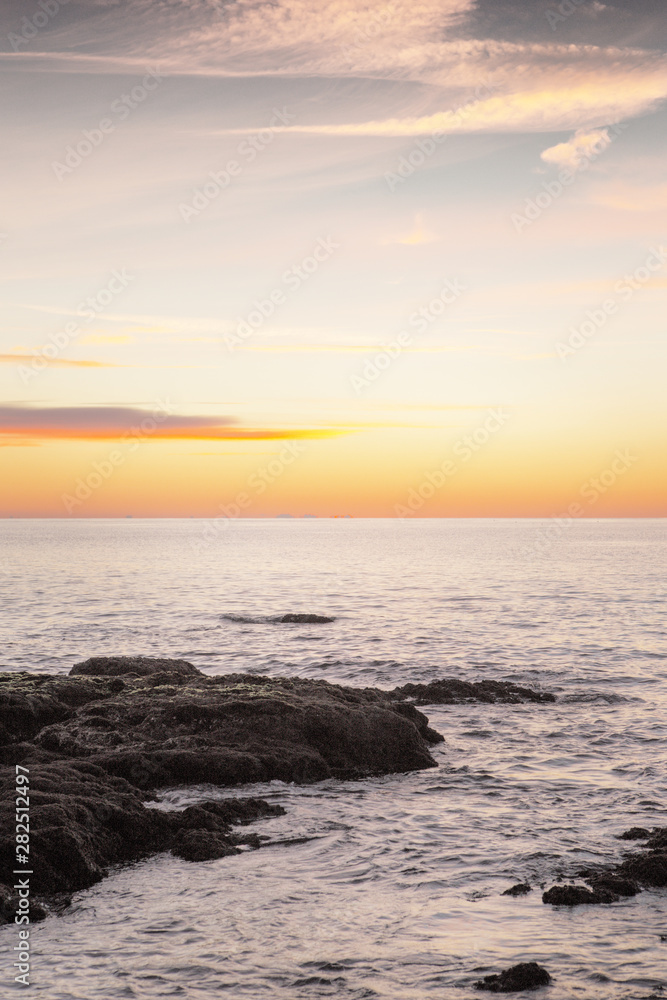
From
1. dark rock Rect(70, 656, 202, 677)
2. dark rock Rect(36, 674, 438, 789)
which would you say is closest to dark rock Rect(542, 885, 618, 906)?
dark rock Rect(36, 674, 438, 789)

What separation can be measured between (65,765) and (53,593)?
54.8 meters

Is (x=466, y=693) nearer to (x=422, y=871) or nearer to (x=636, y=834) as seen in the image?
(x=636, y=834)

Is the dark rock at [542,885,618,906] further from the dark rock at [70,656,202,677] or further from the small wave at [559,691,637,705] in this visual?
the dark rock at [70,656,202,677]

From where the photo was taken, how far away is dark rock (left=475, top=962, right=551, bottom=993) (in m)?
9.57

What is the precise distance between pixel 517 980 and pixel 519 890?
2.74 meters

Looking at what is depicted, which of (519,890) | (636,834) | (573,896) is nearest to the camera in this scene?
(573,896)

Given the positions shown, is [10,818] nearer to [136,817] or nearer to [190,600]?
[136,817]

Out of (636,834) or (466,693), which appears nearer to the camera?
(636,834)

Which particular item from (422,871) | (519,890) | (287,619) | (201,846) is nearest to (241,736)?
(201,846)

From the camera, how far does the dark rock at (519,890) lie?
12219 millimetres

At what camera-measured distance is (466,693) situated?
90.3 ft

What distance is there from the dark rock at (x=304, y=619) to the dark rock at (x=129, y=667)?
2093 centimetres

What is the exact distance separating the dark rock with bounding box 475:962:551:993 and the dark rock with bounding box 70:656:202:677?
17.8 meters

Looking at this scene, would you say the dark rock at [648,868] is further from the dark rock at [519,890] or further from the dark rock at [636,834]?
the dark rock at [519,890]
